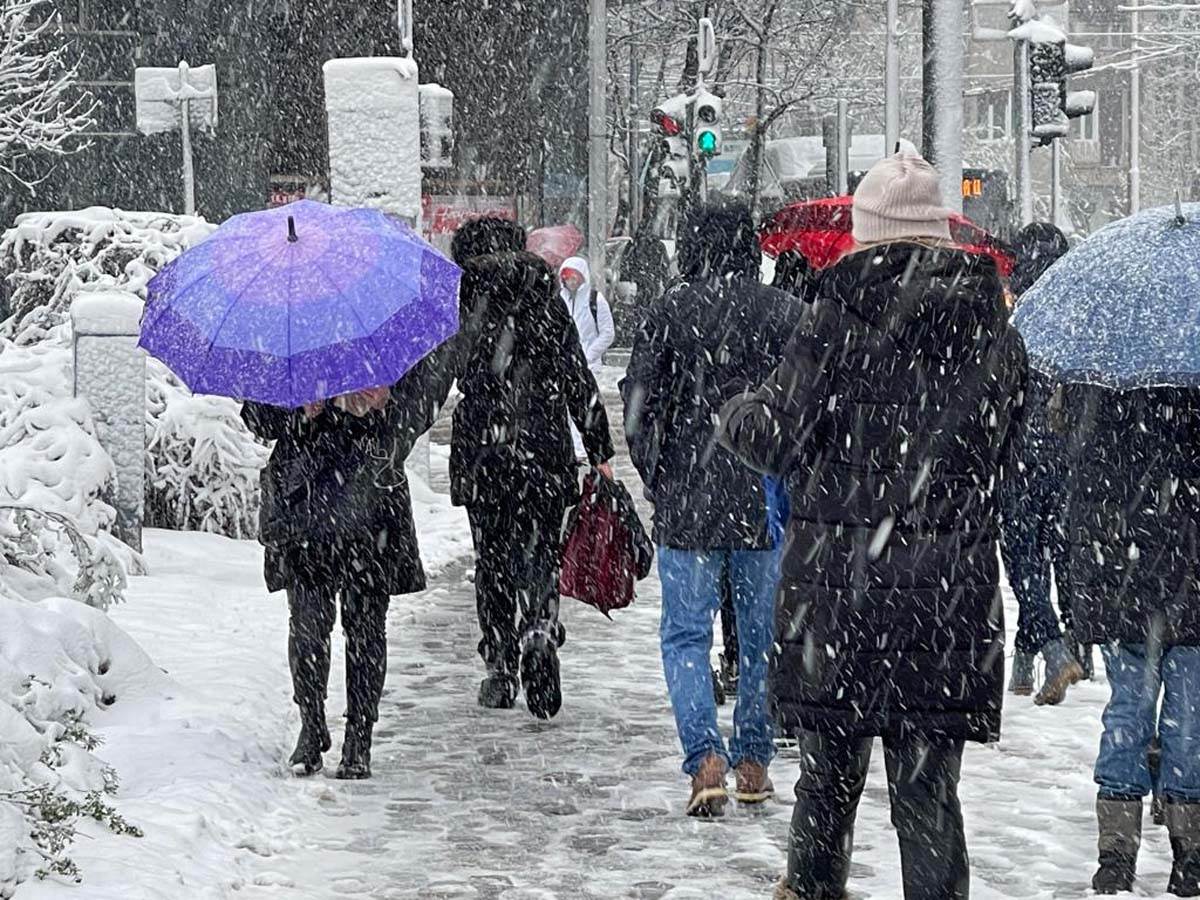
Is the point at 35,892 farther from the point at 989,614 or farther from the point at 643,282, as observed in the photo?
the point at 643,282

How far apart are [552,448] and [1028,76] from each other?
979cm

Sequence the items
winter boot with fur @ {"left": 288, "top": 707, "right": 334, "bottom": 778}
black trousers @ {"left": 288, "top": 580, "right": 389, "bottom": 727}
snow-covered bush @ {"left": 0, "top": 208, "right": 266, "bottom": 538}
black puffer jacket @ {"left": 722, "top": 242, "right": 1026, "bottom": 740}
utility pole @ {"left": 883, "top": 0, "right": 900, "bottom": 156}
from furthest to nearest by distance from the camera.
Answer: utility pole @ {"left": 883, "top": 0, "right": 900, "bottom": 156} < snow-covered bush @ {"left": 0, "top": 208, "right": 266, "bottom": 538} < winter boot with fur @ {"left": 288, "top": 707, "right": 334, "bottom": 778} < black trousers @ {"left": 288, "top": 580, "right": 389, "bottom": 727} < black puffer jacket @ {"left": 722, "top": 242, "right": 1026, "bottom": 740}

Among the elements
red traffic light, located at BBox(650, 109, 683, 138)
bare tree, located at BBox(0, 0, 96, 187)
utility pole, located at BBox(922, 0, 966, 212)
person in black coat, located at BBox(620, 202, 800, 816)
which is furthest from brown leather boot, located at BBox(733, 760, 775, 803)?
red traffic light, located at BBox(650, 109, 683, 138)

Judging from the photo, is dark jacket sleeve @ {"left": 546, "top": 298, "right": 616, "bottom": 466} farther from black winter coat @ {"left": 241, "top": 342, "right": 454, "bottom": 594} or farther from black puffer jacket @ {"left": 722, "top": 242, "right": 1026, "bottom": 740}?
black puffer jacket @ {"left": 722, "top": 242, "right": 1026, "bottom": 740}

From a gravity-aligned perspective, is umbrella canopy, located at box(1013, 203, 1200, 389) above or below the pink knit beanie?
below

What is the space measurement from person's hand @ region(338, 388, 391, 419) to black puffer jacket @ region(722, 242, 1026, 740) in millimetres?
2670

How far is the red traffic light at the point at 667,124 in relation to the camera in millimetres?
30109

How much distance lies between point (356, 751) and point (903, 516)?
325 centimetres

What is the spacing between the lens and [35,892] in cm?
553

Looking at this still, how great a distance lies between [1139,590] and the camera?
5699mm

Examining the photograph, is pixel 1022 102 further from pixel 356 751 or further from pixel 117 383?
pixel 356 751

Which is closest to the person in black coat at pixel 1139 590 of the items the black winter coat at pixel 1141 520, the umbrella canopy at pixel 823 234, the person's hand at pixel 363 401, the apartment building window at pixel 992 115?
the black winter coat at pixel 1141 520

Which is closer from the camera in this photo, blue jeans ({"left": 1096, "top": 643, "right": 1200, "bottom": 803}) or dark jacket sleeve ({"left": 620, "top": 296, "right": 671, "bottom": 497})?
blue jeans ({"left": 1096, "top": 643, "right": 1200, "bottom": 803})

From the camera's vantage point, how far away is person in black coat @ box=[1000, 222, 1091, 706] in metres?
8.59
